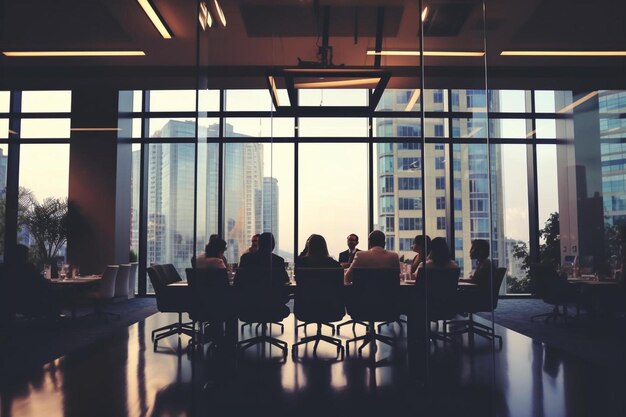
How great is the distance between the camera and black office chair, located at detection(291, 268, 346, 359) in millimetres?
4609

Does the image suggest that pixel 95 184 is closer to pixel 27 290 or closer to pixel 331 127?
pixel 27 290

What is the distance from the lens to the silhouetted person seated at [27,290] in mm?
4680

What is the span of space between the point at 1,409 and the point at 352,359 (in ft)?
10.1

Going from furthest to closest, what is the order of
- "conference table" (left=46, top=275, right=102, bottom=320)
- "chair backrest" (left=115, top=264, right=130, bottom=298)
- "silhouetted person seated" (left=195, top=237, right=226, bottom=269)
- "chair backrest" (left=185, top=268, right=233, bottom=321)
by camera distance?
"chair backrest" (left=115, top=264, right=130, bottom=298)
"conference table" (left=46, top=275, right=102, bottom=320)
"silhouetted person seated" (left=195, top=237, right=226, bottom=269)
"chair backrest" (left=185, top=268, right=233, bottom=321)

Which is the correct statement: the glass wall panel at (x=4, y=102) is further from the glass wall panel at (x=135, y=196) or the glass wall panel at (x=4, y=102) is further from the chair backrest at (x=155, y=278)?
the glass wall panel at (x=135, y=196)

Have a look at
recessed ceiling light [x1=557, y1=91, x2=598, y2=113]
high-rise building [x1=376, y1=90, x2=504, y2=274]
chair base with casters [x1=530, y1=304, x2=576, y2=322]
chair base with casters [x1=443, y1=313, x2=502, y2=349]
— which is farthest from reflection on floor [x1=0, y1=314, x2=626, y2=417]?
recessed ceiling light [x1=557, y1=91, x2=598, y2=113]

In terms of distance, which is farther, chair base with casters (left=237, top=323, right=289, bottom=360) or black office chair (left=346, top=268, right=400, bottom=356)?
A: chair base with casters (left=237, top=323, right=289, bottom=360)

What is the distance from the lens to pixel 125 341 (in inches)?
217

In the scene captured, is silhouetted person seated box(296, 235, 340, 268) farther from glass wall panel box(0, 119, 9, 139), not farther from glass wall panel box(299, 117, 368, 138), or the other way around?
glass wall panel box(299, 117, 368, 138)

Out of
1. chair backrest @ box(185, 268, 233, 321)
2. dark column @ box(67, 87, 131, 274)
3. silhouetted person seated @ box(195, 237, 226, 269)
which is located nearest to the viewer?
chair backrest @ box(185, 268, 233, 321)

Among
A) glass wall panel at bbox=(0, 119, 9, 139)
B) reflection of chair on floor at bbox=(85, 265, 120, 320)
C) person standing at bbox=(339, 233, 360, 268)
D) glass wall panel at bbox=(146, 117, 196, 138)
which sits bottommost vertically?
reflection of chair on floor at bbox=(85, 265, 120, 320)

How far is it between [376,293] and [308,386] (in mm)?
1334

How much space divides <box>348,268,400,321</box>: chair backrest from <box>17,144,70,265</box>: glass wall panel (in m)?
4.60

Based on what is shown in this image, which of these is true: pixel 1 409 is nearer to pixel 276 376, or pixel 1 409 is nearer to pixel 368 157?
pixel 276 376
